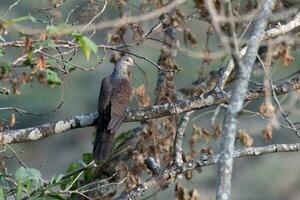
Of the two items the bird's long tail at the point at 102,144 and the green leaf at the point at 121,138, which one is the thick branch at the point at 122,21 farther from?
the green leaf at the point at 121,138

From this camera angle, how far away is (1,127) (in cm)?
753

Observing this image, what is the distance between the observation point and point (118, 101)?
29.4 feet

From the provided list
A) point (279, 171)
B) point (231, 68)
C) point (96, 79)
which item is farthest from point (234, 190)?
point (231, 68)

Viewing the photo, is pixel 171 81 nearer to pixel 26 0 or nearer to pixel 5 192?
pixel 5 192

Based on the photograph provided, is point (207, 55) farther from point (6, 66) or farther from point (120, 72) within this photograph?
point (6, 66)

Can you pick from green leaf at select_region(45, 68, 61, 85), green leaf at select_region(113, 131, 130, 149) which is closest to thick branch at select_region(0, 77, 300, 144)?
green leaf at select_region(45, 68, 61, 85)

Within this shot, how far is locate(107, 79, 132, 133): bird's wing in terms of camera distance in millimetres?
8664

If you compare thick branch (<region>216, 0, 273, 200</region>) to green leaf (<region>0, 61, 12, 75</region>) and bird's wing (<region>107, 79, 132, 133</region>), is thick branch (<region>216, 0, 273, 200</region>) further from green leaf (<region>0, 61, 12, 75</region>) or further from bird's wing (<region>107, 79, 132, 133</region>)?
bird's wing (<region>107, 79, 132, 133</region>)

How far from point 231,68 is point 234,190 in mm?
17258

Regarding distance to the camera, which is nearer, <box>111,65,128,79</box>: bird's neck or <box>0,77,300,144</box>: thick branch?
<box>0,77,300,144</box>: thick branch

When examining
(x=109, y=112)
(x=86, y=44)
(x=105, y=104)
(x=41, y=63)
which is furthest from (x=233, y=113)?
(x=105, y=104)

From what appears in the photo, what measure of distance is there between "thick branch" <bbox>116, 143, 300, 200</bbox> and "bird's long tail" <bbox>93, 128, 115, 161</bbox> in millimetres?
1095

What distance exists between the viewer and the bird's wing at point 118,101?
28.4 feet

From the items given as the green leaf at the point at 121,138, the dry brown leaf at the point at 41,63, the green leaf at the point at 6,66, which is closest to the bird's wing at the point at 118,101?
the green leaf at the point at 121,138
